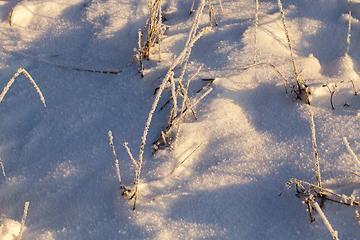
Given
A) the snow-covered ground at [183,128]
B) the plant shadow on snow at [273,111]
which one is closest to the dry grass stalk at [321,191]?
the snow-covered ground at [183,128]

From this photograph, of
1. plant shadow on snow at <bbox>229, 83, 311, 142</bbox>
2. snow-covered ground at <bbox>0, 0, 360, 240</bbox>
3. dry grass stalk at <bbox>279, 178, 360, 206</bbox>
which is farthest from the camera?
plant shadow on snow at <bbox>229, 83, 311, 142</bbox>

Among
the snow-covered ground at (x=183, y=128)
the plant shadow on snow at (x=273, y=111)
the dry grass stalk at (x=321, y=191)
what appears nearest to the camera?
the dry grass stalk at (x=321, y=191)

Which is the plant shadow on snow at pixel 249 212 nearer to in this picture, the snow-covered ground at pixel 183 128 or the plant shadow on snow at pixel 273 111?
the snow-covered ground at pixel 183 128

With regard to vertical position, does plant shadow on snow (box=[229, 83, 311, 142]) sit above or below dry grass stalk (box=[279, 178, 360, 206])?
above

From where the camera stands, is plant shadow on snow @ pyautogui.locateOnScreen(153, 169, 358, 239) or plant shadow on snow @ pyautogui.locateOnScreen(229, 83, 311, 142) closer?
plant shadow on snow @ pyautogui.locateOnScreen(153, 169, 358, 239)

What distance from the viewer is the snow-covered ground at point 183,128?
100cm

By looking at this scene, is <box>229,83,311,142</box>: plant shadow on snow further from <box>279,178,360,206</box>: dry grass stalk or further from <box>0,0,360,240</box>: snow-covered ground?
<box>279,178,360,206</box>: dry grass stalk

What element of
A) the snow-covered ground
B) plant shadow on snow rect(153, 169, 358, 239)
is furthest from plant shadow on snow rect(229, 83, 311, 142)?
plant shadow on snow rect(153, 169, 358, 239)

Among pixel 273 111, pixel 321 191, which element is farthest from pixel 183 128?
pixel 321 191

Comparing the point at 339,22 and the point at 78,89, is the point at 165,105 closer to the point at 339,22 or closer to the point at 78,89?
the point at 78,89

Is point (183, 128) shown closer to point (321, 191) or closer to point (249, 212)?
point (249, 212)

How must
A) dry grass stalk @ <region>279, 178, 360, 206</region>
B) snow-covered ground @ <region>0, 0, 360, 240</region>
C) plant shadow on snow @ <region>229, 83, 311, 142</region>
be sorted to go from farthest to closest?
plant shadow on snow @ <region>229, 83, 311, 142</region> < snow-covered ground @ <region>0, 0, 360, 240</region> < dry grass stalk @ <region>279, 178, 360, 206</region>

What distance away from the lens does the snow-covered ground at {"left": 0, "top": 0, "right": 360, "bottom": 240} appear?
1.00 metres

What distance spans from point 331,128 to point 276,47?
23.0 inches
